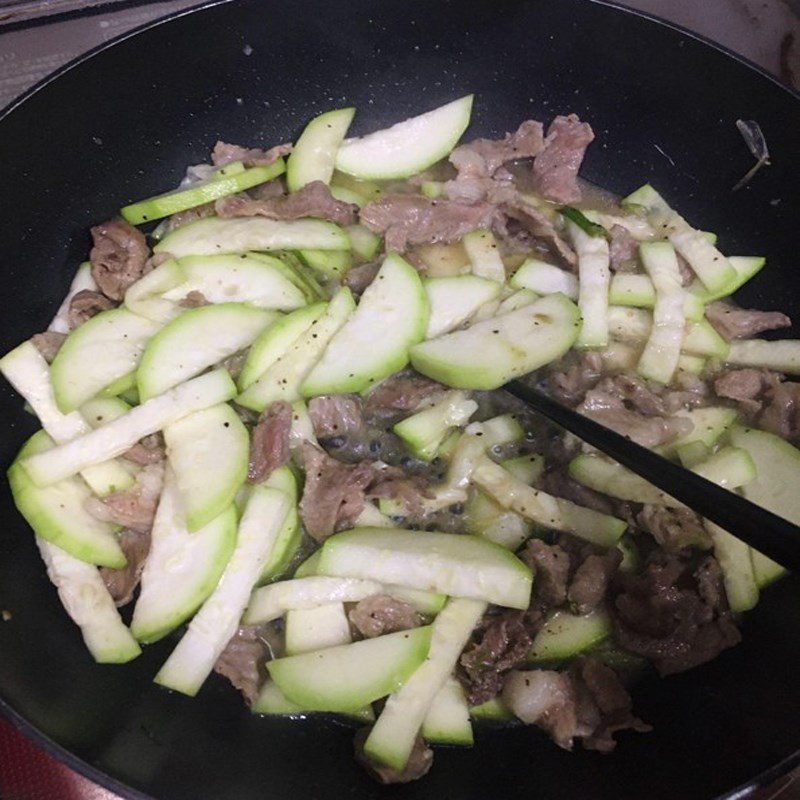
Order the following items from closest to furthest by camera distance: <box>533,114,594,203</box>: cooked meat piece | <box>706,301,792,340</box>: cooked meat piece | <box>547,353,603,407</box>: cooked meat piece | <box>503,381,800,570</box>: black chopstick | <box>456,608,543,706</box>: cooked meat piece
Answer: <box>503,381,800,570</box>: black chopstick
<box>456,608,543,706</box>: cooked meat piece
<box>547,353,603,407</box>: cooked meat piece
<box>706,301,792,340</box>: cooked meat piece
<box>533,114,594,203</box>: cooked meat piece

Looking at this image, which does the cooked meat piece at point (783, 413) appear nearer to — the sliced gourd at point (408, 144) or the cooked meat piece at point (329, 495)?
the cooked meat piece at point (329, 495)

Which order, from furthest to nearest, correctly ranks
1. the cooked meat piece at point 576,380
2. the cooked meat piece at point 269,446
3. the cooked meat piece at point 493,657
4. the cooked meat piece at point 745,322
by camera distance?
the cooked meat piece at point 745,322, the cooked meat piece at point 576,380, the cooked meat piece at point 269,446, the cooked meat piece at point 493,657

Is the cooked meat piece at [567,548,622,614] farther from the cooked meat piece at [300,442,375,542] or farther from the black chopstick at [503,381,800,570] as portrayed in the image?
the cooked meat piece at [300,442,375,542]

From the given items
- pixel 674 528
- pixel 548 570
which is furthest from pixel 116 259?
pixel 674 528

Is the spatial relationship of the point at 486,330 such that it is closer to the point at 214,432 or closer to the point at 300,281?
the point at 300,281

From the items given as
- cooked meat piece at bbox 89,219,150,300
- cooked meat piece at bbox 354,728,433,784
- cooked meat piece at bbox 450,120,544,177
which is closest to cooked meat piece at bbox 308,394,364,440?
cooked meat piece at bbox 89,219,150,300

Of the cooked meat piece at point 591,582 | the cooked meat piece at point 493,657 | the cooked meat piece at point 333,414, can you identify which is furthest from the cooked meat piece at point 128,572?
the cooked meat piece at point 591,582

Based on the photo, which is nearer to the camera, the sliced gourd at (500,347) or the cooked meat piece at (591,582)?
the cooked meat piece at (591,582)
